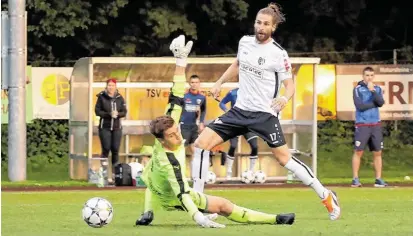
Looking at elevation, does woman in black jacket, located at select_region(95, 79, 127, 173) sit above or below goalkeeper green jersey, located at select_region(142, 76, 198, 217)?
above

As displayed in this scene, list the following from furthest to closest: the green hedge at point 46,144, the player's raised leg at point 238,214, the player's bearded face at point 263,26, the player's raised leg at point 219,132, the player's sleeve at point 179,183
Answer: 1. the green hedge at point 46,144
2. the player's raised leg at point 219,132
3. the player's bearded face at point 263,26
4. the player's raised leg at point 238,214
5. the player's sleeve at point 179,183

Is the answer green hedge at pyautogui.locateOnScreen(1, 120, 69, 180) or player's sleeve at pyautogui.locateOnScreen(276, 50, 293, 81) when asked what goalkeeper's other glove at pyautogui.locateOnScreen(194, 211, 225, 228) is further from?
green hedge at pyautogui.locateOnScreen(1, 120, 69, 180)

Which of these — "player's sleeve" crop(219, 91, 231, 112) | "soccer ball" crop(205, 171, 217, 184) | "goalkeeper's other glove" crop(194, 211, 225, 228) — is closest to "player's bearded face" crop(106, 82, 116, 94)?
"player's sleeve" crop(219, 91, 231, 112)

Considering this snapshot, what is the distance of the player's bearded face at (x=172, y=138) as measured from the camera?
11.7 metres

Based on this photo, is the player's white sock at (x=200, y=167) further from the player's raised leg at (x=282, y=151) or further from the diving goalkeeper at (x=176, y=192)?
the diving goalkeeper at (x=176, y=192)

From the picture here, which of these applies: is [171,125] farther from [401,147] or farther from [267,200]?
[401,147]

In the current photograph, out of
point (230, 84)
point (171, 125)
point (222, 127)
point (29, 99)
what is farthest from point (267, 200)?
point (29, 99)

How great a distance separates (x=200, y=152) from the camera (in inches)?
509

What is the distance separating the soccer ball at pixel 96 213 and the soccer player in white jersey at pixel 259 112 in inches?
56.8

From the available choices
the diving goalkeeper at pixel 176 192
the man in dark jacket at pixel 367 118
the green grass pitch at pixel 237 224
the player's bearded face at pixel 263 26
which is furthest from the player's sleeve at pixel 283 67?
the man in dark jacket at pixel 367 118

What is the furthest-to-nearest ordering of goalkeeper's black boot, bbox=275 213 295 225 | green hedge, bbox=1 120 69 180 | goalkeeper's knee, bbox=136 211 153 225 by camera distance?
green hedge, bbox=1 120 69 180 → goalkeeper's knee, bbox=136 211 153 225 → goalkeeper's black boot, bbox=275 213 295 225

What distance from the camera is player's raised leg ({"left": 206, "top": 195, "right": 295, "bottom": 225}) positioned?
38.1ft

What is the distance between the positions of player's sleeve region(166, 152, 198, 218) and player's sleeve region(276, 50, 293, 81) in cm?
184

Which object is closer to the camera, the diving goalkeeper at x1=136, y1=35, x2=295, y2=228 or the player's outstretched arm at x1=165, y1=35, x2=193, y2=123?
the diving goalkeeper at x1=136, y1=35, x2=295, y2=228
